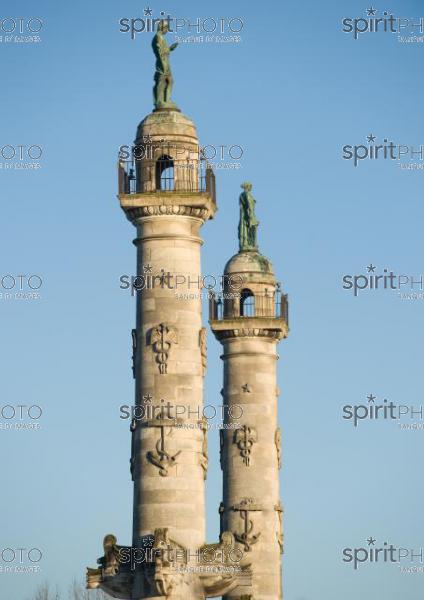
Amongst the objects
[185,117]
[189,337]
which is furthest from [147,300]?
[185,117]

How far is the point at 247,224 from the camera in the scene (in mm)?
96938

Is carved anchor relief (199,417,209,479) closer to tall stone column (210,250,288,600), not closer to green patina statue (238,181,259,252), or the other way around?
tall stone column (210,250,288,600)

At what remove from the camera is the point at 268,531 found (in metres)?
91.5

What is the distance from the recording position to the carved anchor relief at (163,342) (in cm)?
7056

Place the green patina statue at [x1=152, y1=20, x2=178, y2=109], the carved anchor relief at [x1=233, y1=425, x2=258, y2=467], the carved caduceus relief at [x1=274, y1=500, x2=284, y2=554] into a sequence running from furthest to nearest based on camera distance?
the carved anchor relief at [x1=233, y1=425, x2=258, y2=467], the carved caduceus relief at [x1=274, y1=500, x2=284, y2=554], the green patina statue at [x1=152, y1=20, x2=178, y2=109]

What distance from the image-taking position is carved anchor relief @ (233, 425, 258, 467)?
92250mm

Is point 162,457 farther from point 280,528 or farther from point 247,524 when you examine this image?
point 280,528

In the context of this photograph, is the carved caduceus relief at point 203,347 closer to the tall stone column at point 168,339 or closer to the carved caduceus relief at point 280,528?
the tall stone column at point 168,339

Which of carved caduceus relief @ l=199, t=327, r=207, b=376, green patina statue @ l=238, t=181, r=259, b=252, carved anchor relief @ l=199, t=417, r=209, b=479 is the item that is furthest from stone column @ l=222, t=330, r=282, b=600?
carved caduceus relief @ l=199, t=327, r=207, b=376

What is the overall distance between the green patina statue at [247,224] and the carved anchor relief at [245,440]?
901 cm

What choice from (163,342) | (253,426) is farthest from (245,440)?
(163,342)

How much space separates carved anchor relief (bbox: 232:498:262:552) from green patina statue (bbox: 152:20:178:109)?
78.4 feet

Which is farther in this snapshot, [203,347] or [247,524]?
[247,524]

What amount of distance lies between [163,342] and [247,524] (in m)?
22.5
